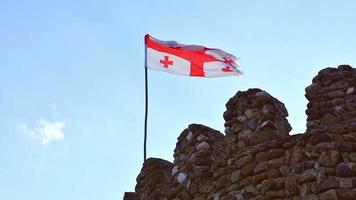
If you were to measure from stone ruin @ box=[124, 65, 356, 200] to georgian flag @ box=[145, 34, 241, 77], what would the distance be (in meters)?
3.85

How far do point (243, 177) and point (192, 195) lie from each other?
0.83 m

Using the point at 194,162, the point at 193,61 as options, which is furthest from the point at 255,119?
the point at 193,61

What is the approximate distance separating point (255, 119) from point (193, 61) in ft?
16.4

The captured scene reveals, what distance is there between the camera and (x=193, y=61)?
1220 cm

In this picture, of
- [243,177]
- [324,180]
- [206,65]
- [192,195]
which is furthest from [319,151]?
[206,65]

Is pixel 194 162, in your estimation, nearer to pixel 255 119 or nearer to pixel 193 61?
pixel 255 119

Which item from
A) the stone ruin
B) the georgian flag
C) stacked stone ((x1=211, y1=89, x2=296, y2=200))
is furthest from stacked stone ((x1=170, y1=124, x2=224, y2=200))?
the georgian flag

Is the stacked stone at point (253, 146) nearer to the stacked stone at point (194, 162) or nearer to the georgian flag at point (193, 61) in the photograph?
the stacked stone at point (194, 162)

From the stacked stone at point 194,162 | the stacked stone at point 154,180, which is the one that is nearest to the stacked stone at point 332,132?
the stacked stone at point 194,162

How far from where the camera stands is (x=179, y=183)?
7.90 metres

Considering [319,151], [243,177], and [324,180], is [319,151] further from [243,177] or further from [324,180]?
[243,177]

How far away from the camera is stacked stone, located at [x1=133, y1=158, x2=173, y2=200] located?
8367mm

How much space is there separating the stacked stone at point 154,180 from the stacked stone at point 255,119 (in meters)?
1.31

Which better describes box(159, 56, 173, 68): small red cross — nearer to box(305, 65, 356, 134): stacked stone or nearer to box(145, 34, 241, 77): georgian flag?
box(145, 34, 241, 77): georgian flag
